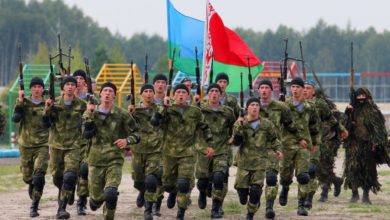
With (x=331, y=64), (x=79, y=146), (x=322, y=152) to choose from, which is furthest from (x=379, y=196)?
(x=331, y=64)

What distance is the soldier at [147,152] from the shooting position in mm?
17672

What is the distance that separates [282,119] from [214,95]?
1.22 meters

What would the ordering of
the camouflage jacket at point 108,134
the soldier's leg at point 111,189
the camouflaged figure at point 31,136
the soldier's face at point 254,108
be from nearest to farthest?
the soldier's leg at point 111,189 → the camouflage jacket at point 108,134 → the soldier's face at point 254,108 → the camouflaged figure at point 31,136

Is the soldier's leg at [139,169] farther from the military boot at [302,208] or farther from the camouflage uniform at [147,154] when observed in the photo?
the military boot at [302,208]

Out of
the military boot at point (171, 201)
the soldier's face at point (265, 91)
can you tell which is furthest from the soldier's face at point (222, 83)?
the military boot at point (171, 201)

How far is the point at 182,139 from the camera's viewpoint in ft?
58.3

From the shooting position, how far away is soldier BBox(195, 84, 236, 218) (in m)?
18.6

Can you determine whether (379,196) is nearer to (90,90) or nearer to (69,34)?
(90,90)

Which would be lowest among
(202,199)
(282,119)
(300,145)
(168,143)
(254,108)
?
(202,199)

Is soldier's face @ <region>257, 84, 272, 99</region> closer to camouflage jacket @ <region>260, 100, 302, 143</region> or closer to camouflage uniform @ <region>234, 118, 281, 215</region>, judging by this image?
camouflage jacket @ <region>260, 100, 302, 143</region>

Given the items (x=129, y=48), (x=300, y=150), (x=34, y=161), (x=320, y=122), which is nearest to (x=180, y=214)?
(x=300, y=150)

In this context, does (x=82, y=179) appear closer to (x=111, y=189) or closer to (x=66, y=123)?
(x=66, y=123)

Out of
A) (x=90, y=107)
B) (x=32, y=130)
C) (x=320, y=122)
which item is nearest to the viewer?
(x=90, y=107)

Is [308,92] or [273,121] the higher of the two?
[308,92]
